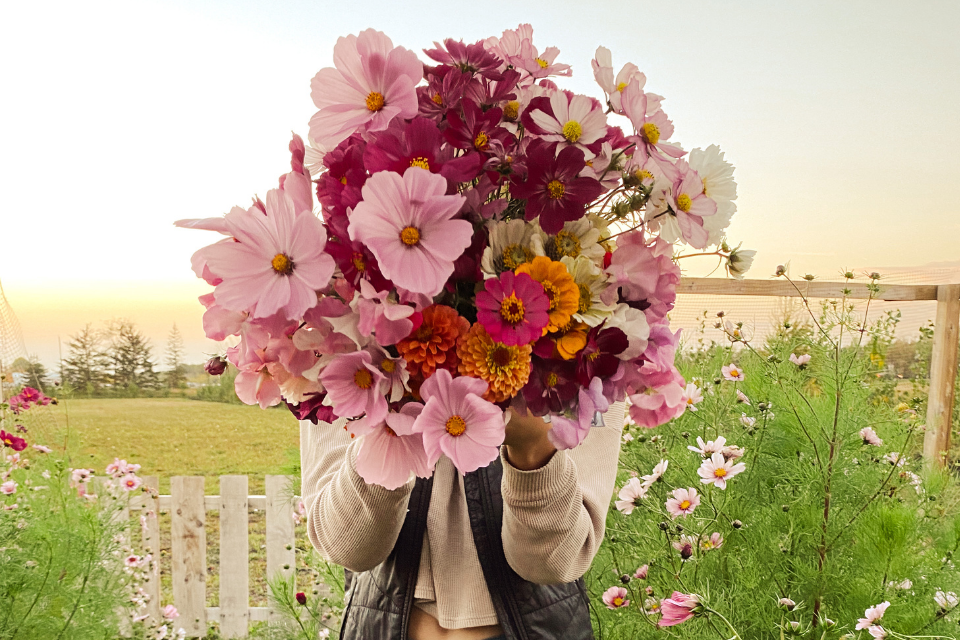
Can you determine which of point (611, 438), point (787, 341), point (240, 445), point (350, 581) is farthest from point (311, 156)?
point (240, 445)

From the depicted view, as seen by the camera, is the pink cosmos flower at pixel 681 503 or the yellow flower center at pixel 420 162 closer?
the yellow flower center at pixel 420 162

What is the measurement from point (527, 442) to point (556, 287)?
0.91 feet

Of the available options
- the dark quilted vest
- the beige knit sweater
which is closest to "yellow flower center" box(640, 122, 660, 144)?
the beige knit sweater

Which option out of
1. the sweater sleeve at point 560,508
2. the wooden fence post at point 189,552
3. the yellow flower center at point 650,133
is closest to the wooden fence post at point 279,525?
the wooden fence post at point 189,552

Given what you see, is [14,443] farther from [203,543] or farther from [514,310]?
[514,310]

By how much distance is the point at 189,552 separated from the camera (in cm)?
260

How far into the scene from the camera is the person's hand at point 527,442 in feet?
2.02

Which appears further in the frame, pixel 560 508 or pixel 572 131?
pixel 560 508

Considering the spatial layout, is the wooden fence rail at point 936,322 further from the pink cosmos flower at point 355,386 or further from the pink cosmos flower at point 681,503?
the pink cosmos flower at point 355,386

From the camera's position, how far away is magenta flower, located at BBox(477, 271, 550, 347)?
0.39 metres

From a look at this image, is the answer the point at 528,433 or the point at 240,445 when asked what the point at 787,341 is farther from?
the point at 240,445

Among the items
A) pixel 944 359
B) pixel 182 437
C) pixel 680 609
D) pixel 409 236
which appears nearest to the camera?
pixel 409 236

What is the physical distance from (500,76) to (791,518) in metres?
1.24

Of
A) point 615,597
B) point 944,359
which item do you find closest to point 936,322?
point 944,359
